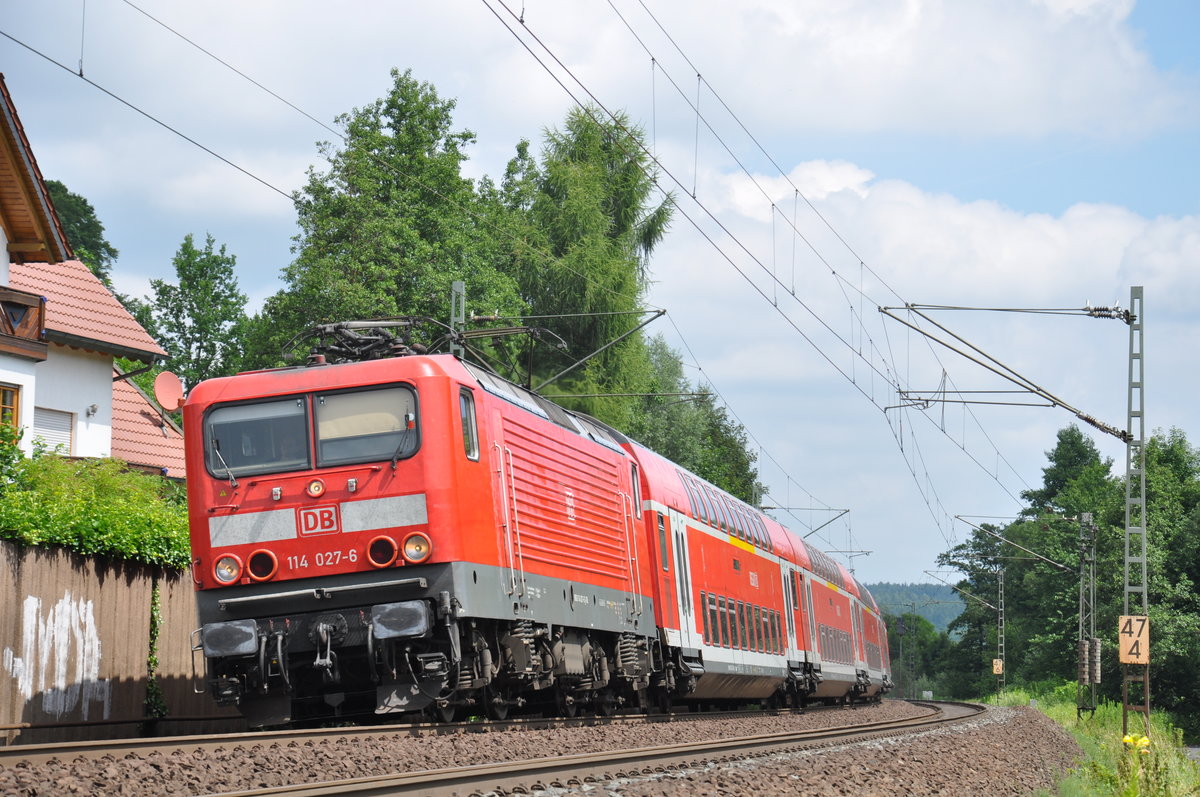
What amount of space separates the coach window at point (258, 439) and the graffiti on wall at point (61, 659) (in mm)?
2506

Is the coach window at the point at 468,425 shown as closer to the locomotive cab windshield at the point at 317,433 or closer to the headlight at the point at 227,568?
the locomotive cab windshield at the point at 317,433

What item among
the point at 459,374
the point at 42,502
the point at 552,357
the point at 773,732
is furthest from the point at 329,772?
the point at 552,357

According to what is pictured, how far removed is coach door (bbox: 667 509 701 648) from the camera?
21906 mm

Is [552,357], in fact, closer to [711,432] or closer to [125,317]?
[125,317]

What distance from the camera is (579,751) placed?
42.8 feet

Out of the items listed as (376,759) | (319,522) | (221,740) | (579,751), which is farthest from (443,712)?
(376,759)

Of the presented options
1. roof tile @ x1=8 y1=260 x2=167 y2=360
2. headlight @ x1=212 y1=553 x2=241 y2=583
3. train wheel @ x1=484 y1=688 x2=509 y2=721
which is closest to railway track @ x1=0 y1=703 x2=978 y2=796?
train wheel @ x1=484 y1=688 x2=509 y2=721

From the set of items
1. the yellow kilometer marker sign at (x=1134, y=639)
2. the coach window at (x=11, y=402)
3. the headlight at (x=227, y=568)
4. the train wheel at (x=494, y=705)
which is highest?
the coach window at (x=11, y=402)

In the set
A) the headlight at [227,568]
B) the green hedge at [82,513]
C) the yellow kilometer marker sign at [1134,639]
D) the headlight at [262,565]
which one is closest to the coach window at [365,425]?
the headlight at [262,565]

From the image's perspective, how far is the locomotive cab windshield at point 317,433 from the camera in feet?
44.7

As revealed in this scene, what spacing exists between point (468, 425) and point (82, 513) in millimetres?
4664

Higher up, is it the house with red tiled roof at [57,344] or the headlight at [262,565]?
the house with red tiled roof at [57,344]

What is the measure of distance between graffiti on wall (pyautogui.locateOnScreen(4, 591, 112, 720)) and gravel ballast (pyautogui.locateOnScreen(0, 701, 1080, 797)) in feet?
14.2

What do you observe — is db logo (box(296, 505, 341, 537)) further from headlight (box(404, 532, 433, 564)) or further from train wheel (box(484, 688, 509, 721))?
train wheel (box(484, 688, 509, 721))
